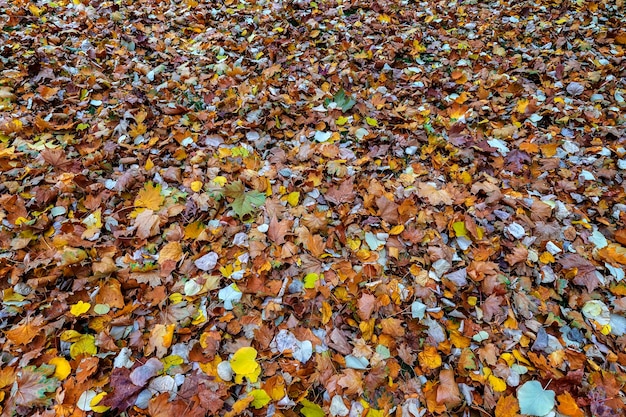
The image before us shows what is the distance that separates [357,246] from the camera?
233 centimetres

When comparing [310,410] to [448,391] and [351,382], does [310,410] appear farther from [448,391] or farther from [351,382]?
[448,391]

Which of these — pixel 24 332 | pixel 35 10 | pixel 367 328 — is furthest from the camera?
pixel 35 10

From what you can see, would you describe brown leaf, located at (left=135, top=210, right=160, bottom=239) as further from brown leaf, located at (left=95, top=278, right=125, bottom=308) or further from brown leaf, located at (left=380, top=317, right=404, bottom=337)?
brown leaf, located at (left=380, top=317, right=404, bottom=337)

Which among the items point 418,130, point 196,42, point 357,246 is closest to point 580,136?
point 418,130

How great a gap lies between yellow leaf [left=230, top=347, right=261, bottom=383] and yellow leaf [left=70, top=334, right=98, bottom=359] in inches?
25.5

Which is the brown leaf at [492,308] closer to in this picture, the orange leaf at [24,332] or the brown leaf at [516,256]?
the brown leaf at [516,256]

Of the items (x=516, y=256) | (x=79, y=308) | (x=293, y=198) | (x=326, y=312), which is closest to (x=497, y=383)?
(x=516, y=256)

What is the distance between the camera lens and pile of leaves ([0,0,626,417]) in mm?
1813

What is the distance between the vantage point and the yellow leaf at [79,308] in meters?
1.94

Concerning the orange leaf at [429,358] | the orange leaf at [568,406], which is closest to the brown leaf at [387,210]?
the orange leaf at [429,358]

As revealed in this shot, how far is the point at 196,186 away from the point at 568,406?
227 centimetres

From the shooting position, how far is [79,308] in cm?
196

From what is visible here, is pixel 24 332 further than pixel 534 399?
Yes

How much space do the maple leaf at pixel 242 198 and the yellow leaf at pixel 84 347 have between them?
3.24ft
